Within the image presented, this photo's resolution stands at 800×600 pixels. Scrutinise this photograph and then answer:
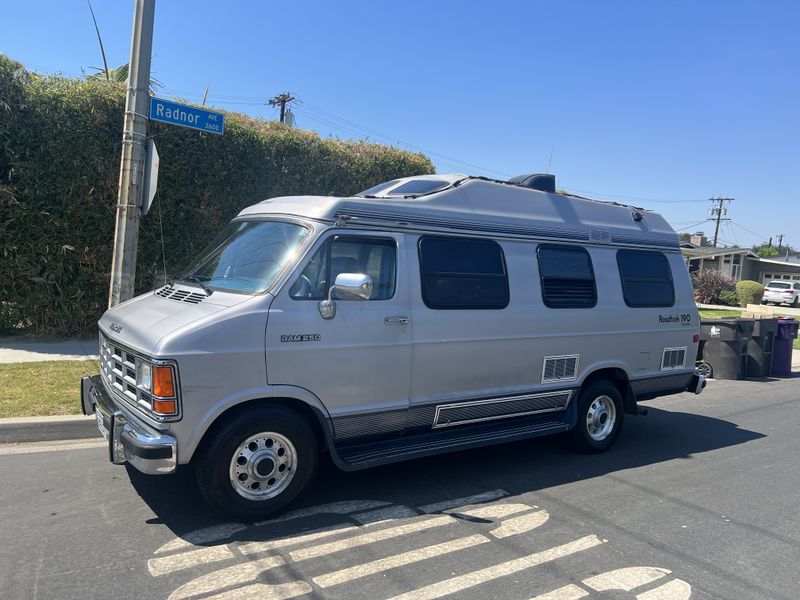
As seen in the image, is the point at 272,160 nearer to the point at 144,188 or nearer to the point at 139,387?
the point at 144,188

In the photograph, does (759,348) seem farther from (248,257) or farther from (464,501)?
(248,257)

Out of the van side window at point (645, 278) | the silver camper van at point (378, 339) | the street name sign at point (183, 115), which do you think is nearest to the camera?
the silver camper van at point (378, 339)

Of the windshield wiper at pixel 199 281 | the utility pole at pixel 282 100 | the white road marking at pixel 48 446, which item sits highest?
the utility pole at pixel 282 100

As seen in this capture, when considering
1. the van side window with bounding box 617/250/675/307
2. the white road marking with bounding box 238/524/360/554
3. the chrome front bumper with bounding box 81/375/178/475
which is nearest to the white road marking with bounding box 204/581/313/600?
the white road marking with bounding box 238/524/360/554

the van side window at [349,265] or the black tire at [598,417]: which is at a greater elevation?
the van side window at [349,265]

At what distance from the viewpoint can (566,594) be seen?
353cm

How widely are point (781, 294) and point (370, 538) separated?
42869 mm

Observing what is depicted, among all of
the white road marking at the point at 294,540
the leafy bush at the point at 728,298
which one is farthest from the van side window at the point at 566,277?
the leafy bush at the point at 728,298

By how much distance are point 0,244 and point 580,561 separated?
31.4 ft

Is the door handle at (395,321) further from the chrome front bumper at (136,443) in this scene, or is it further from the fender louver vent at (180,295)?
the chrome front bumper at (136,443)

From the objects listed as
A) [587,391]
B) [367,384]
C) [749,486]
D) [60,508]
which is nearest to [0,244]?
[60,508]

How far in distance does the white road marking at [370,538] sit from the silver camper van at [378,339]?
51cm

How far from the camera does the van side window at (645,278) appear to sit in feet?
21.6

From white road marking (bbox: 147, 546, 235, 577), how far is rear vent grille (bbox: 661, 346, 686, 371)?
5182 mm
